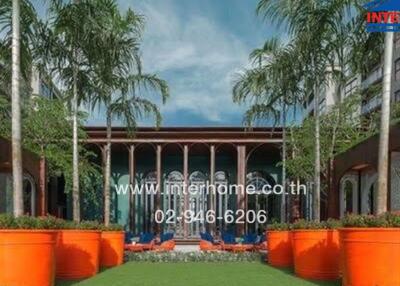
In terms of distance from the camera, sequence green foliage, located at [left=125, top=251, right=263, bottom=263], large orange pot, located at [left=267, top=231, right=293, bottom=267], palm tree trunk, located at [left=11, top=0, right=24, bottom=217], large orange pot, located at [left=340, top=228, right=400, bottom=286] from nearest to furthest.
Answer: large orange pot, located at [left=340, top=228, right=400, bottom=286] < palm tree trunk, located at [left=11, top=0, right=24, bottom=217] < large orange pot, located at [left=267, top=231, right=293, bottom=267] < green foliage, located at [left=125, top=251, right=263, bottom=263]

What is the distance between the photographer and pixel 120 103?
18578mm

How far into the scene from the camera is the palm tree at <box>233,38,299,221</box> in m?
15.6

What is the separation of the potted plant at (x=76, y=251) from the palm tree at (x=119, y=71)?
4356 millimetres

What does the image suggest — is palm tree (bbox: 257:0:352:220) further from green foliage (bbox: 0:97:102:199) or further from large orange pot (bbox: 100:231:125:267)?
green foliage (bbox: 0:97:102:199)

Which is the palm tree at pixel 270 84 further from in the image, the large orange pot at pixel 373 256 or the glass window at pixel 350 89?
the large orange pot at pixel 373 256

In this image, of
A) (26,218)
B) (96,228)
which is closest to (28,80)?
(96,228)

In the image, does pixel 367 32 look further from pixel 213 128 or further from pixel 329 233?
pixel 213 128

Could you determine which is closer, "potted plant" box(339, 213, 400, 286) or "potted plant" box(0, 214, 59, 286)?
"potted plant" box(339, 213, 400, 286)

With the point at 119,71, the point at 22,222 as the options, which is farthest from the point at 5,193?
the point at 22,222

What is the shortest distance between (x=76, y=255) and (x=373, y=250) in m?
6.21

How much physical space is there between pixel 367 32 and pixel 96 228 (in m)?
6.88

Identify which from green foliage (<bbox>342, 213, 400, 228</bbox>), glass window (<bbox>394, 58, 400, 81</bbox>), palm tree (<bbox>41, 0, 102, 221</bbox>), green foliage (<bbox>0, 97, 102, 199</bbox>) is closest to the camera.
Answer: green foliage (<bbox>342, 213, 400, 228</bbox>)

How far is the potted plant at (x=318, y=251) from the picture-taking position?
11.7 meters

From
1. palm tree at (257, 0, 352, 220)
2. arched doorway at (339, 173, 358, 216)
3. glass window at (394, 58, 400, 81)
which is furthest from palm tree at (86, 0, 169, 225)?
glass window at (394, 58, 400, 81)
